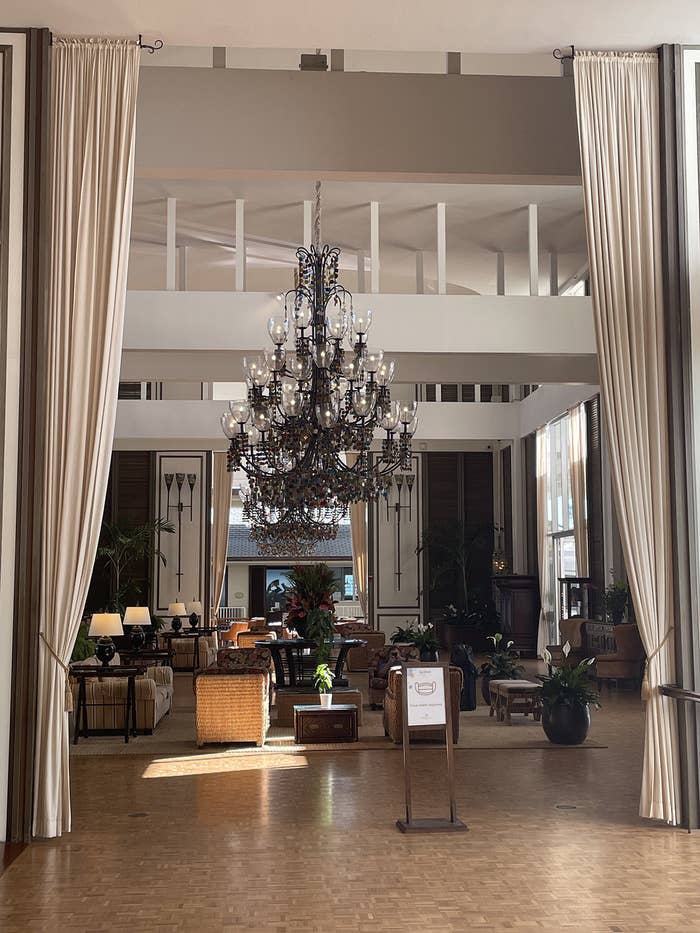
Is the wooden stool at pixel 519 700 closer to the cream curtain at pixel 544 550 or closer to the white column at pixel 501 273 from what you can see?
the white column at pixel 501 273

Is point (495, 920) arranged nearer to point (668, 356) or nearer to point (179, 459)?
point (668, 356)

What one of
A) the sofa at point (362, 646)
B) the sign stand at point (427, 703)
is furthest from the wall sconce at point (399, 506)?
the sign stand at point (427, 703)

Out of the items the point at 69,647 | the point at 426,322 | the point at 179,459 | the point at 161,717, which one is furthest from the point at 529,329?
the point at 179,459

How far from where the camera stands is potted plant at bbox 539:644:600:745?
9.41 metres

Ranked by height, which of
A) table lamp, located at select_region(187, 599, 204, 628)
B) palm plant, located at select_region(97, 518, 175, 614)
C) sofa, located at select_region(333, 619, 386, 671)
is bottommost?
sofa, located at select_region(333, 619, 386, 671)

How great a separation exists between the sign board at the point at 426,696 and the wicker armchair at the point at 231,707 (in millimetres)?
3366

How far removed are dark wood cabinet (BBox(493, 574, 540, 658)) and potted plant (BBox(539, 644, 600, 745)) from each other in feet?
26.1

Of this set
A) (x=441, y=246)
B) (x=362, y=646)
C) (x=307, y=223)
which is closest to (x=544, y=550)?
(x=362, y=646)

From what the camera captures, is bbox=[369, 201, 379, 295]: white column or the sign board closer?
the sign board

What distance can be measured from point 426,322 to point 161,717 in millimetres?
5107

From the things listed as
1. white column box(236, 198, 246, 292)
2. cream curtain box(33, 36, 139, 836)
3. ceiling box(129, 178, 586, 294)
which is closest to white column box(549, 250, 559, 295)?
ceiling box(129, 178, 586, 294)

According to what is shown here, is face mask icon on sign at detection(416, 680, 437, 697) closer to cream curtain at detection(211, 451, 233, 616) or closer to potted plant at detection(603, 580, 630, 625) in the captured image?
potted plant at detection(603, 580, 630, 625)

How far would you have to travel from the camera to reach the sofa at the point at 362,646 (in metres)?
16.4

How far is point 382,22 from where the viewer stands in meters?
6.20
